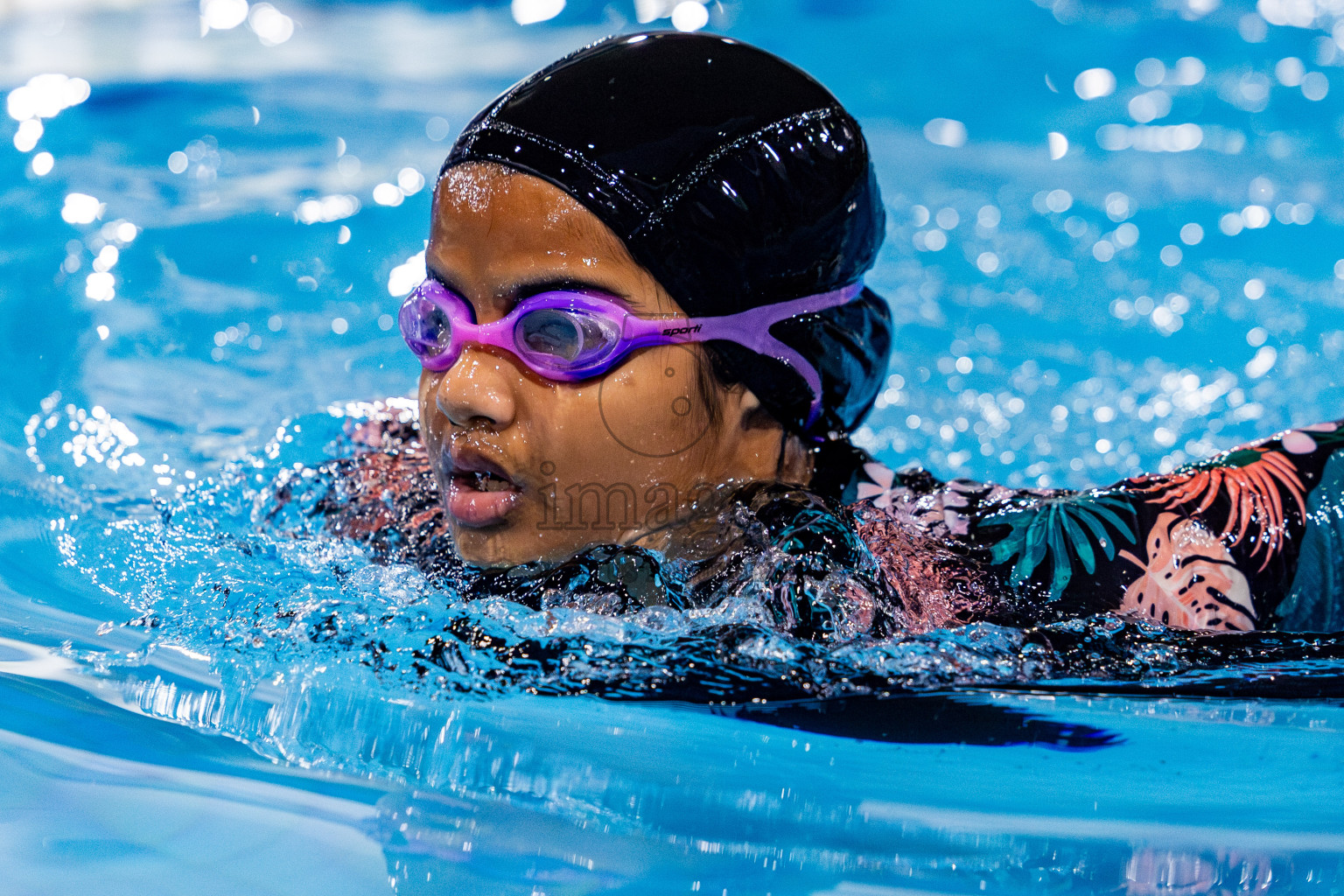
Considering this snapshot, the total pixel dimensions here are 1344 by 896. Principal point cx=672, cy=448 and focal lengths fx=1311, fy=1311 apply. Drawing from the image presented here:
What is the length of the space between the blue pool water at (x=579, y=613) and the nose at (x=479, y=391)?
327 mm

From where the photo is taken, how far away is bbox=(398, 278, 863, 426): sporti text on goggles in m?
2.07

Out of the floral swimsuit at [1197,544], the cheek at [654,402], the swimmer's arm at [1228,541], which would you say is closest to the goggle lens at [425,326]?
the cheek at [654,402]

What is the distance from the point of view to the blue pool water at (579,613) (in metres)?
1.92

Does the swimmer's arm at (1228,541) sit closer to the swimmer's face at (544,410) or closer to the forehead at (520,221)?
the swimmer's face at (544,410)

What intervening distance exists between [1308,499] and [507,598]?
4.53 ft

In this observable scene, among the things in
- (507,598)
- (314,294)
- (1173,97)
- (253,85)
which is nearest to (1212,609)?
(507,598)

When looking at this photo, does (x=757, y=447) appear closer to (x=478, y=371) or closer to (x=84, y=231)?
(x=478, y=371)

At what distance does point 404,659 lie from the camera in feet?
7.18

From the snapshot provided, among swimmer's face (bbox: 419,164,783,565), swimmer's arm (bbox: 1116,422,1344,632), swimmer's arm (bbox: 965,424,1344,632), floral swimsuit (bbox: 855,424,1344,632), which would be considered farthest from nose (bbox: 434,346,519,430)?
swimmer's arm (bbox: 1116,422,1344,632)

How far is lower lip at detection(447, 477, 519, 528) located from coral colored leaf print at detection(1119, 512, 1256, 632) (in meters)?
1.04

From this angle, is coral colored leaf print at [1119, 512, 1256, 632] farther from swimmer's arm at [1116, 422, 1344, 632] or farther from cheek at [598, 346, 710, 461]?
cheek at [598, 346, 710, 461]

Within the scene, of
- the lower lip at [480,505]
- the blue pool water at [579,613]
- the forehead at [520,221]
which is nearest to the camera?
the blue pool water at [579,613]

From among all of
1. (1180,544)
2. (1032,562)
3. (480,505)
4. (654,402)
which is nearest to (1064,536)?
(1032,562)

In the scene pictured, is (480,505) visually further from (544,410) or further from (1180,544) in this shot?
(1180,544)
